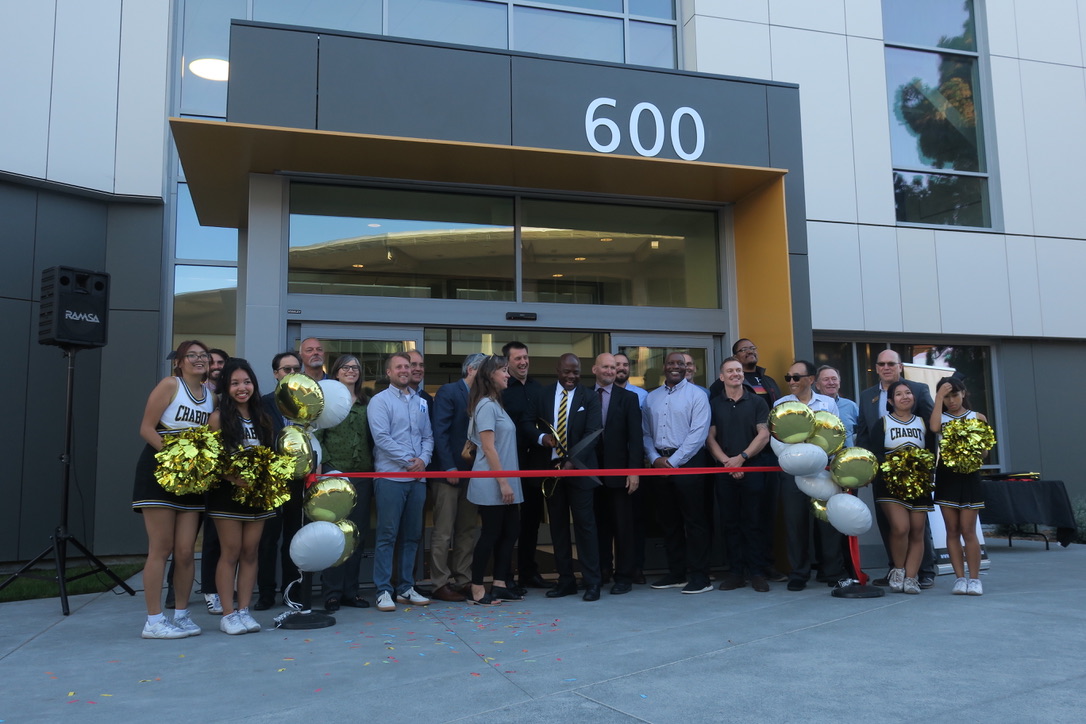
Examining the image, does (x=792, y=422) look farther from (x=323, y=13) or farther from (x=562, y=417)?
(x=323, y=13)

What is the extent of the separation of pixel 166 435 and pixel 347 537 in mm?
1240

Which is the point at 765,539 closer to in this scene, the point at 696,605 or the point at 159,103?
the point at 696,605

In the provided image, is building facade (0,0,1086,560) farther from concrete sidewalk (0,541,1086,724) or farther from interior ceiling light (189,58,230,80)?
concrete sidewalk (0,541,1086,724)

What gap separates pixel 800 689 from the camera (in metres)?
3.79

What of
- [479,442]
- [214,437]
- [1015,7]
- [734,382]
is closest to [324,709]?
[214,437]

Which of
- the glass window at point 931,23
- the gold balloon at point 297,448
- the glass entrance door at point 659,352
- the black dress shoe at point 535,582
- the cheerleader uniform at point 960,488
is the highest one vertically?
the glass window at point 931,23

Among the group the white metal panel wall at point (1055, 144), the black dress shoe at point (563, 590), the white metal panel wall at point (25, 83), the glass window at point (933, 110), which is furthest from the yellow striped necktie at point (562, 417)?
the white metal panel wall at point (1055, 144)

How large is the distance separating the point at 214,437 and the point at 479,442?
6.63ft

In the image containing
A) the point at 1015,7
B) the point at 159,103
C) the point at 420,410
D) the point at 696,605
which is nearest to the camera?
the point at 696,605

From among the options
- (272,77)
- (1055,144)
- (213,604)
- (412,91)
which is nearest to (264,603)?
(213,604)

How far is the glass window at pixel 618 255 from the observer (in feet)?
26.4

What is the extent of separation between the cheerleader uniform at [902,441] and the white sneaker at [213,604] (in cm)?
495

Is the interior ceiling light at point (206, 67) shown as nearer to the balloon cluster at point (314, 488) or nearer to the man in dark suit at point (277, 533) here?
the man in dark suit at point (277, 533)

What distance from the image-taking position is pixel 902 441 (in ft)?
21.3
